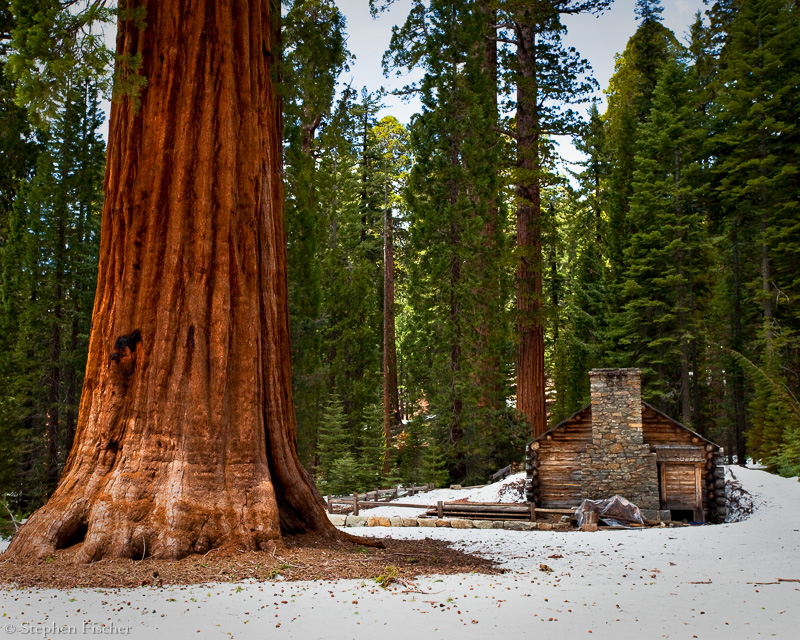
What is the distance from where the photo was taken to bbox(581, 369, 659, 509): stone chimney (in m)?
14.6

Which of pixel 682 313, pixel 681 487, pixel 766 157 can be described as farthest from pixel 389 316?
pixel 681 487

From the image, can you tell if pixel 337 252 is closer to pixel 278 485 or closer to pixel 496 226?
pixel 496 226

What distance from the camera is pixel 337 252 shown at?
3100 cm

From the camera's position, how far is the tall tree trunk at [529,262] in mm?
21078

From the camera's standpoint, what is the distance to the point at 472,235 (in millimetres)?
19656

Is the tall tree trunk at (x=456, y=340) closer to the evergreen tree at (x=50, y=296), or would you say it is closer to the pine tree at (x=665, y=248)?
the pine tree at (x=665, y=248)

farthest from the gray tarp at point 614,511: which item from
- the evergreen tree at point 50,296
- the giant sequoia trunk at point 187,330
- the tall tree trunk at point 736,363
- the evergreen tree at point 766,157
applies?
the tall tree trunk at point 736,363

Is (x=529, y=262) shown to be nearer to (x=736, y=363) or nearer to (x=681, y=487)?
(x=681, y=487)

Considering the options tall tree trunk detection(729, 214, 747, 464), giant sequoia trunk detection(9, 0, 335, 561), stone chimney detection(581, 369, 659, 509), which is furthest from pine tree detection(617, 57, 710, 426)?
giant sequoia trunk detection(9, 0, 335, 561)

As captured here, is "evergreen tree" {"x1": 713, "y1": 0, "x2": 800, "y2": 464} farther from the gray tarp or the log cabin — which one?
the gray tarp

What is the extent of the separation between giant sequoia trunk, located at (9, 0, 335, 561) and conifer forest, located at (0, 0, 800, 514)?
13.5 inches

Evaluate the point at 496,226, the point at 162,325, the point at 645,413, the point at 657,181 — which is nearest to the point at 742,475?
the point at 645,413

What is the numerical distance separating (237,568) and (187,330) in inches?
97.8

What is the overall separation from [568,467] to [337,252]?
1786cm
